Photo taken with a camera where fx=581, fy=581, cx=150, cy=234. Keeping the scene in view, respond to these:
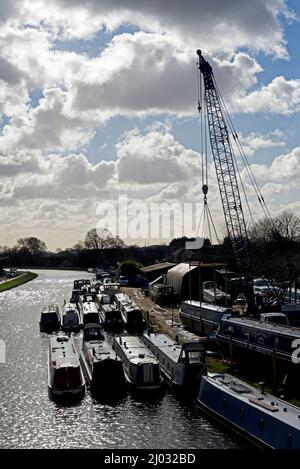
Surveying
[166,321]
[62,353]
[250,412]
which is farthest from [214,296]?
[250,412]

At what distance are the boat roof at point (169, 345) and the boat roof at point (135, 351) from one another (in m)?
1.25

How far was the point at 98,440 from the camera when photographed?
34188mm

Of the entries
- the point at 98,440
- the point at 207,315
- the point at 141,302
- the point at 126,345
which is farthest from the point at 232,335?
the point at 141,302

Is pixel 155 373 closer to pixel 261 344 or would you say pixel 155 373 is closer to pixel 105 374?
pixel 105 374

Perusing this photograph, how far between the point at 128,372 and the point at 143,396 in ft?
10.9

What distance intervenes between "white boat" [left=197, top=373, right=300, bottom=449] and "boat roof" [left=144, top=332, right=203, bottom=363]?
4.09 m

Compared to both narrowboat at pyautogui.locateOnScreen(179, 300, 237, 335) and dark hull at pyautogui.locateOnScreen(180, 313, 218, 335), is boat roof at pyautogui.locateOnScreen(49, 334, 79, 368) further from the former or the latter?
narrowboat at pyautogui.locateOnScreen(179, 300, 237, 335)

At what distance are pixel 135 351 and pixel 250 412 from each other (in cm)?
1725

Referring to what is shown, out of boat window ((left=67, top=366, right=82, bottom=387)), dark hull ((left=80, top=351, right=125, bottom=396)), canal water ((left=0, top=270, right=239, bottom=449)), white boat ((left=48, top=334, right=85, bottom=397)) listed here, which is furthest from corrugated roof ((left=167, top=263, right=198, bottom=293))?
boat window ((left=67, top=366, right=82, bottom=387))

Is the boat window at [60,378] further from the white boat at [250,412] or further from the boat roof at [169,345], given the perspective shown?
the white boat at [250,412]

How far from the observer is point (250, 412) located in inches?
1241
